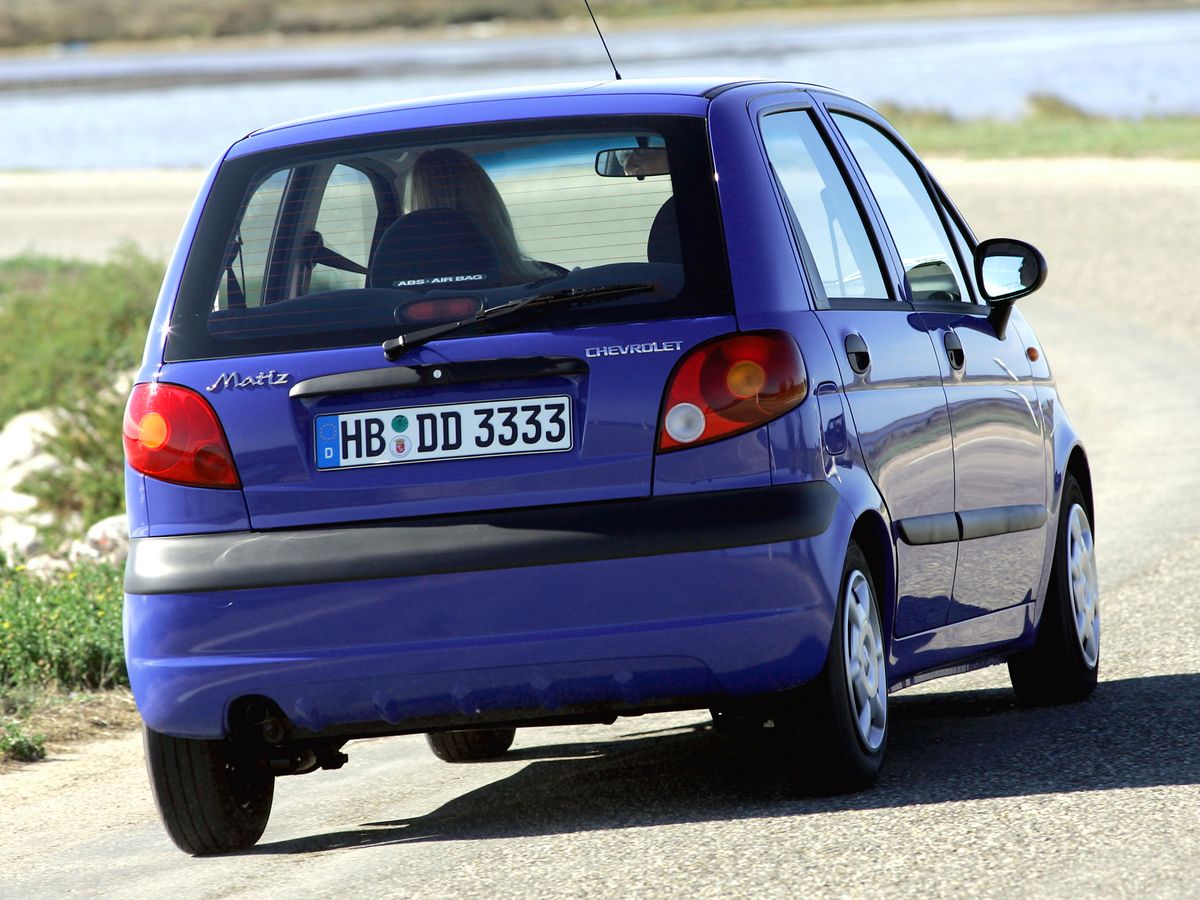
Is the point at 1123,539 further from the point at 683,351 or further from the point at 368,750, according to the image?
the point at 683,351

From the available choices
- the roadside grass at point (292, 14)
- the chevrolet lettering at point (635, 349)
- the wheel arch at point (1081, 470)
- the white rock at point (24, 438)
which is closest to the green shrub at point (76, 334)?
the white rock at point (24, 438)

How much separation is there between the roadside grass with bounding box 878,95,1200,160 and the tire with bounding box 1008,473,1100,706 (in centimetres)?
3148

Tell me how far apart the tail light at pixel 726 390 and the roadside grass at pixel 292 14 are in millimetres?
124109

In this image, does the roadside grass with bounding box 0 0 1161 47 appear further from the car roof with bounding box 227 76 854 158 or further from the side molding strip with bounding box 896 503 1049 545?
the car roof with bounding box 227 76 854 158

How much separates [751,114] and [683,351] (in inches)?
31.8

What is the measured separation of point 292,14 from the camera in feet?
451

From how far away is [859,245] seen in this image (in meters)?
6.08

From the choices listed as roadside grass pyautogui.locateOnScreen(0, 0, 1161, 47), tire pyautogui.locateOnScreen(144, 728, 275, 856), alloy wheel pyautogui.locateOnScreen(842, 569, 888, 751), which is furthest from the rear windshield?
roadside grass pyautogui.locateOnScreen(0, 0, 1161, 47)

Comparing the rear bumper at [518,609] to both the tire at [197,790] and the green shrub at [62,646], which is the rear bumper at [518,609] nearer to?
the tire at [197,790]

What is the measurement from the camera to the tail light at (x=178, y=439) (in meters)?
5.34

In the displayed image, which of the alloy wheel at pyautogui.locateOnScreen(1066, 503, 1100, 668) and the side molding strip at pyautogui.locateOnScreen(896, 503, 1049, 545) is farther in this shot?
the alloy wheel at pyautogui.locateOnScreen(1066, 503, 1100, 668)

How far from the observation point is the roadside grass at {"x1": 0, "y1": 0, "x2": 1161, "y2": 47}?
13138cm

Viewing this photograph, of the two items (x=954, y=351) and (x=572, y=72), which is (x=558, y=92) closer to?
(x=954, y=351)

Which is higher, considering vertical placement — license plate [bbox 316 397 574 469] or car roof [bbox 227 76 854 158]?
car roof [bbox 227 76 854 158]
